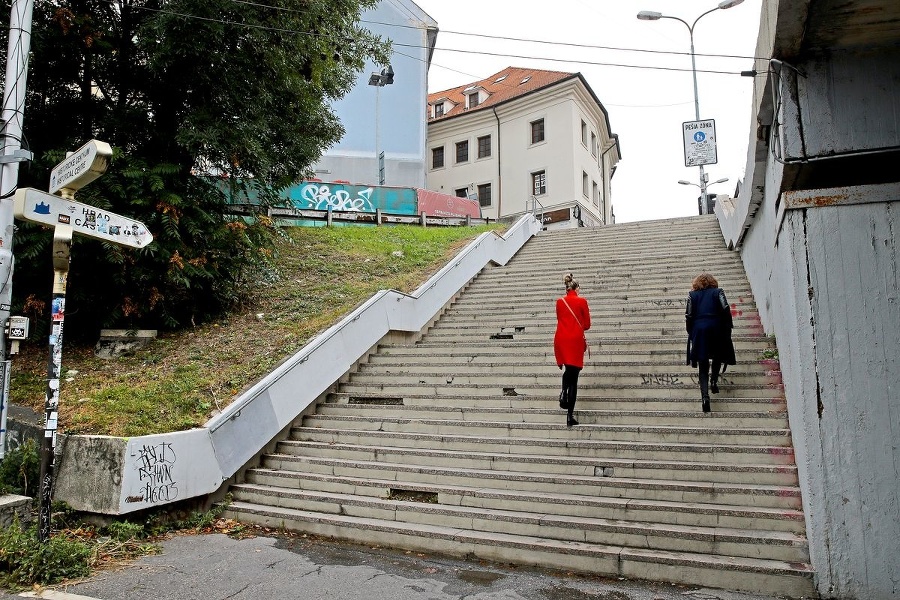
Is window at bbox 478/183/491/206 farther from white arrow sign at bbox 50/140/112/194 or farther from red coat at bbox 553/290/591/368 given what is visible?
white arrow sign at bbox 50/140/112/194

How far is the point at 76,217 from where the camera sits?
541 cm

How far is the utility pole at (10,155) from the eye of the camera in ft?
20.4

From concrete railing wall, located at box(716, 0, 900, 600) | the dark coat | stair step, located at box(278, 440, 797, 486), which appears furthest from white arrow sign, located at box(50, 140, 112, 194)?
the dark coat

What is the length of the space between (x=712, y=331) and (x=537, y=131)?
32817 mm

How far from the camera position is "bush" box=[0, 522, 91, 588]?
15.6 ft

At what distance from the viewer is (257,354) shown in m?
9.35

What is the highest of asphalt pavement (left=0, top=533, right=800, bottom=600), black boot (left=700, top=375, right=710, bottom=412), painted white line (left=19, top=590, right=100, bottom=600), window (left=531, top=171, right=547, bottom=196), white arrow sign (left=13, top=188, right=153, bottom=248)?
window (left=531, top=171, right=547, bottom=196)

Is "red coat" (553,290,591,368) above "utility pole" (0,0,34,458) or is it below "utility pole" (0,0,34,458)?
below

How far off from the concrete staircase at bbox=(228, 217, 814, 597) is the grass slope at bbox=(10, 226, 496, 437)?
3.92 ft

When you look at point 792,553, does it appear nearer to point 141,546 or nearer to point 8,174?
point 141,546

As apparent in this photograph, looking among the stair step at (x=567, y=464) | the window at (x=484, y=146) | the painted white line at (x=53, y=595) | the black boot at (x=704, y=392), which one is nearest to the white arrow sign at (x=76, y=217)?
the painted white line at (x=53, y=595)

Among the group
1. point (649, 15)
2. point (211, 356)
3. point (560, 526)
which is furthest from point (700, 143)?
point (560, 526)

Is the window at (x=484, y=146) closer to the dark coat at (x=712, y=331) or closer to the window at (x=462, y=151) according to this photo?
the window at (x=462, y=151)

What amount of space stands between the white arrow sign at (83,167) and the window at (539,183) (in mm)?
32895
